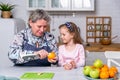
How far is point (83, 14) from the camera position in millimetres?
4086

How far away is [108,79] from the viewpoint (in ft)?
5.55

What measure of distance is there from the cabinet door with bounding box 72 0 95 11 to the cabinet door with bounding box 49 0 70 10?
0.29 ft

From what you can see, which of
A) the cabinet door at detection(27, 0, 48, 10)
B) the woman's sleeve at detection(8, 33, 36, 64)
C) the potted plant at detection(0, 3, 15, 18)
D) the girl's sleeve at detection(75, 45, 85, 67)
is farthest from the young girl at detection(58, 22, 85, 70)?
the potted plant at detection(0, 3, 15, 18)

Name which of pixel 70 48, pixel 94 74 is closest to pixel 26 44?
pixel 70 48

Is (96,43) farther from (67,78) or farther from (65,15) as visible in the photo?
(67,78)

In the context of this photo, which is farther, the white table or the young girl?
the young girl

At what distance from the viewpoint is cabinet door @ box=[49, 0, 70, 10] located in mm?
3895

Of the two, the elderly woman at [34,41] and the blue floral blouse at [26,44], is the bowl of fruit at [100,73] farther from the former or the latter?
the blue floral blouse at [26,44]

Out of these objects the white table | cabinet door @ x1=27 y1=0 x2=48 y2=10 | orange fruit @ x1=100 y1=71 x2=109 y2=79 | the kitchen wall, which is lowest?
the white table

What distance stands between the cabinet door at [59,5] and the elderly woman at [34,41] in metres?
1.42

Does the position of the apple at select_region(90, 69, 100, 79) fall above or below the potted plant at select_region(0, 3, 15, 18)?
below

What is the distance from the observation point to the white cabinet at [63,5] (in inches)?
152

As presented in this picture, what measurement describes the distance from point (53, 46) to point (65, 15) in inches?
65.4

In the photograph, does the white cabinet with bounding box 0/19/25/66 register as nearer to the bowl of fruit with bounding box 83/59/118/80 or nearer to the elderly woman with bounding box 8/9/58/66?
the elderly woman with bounding box 8/9/58/66
